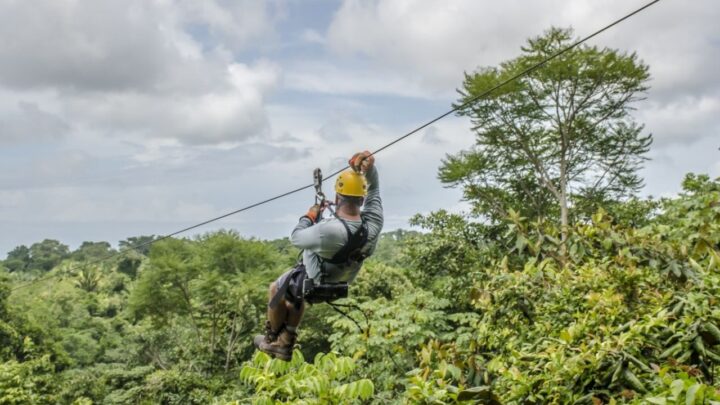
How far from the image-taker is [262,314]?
20.4m

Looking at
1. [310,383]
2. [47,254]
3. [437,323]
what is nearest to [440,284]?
[437,323]

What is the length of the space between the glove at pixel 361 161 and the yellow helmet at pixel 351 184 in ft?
0.10

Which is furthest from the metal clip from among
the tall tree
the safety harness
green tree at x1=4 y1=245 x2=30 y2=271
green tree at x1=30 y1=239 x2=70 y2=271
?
green tree at x1=30 y1=239 x2=70 y2=271

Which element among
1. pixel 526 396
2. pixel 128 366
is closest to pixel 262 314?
pixel 128 366

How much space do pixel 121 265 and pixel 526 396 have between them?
1824 inches

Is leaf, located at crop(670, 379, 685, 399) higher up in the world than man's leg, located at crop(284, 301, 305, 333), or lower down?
lower down

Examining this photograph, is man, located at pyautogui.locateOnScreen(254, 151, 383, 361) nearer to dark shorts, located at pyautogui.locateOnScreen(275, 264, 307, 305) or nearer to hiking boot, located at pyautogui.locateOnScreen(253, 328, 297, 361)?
dark shorts, located at pyautogui.locateOnScreen(275, 264, 307, 305)

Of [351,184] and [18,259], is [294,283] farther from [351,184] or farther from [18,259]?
[18,259]

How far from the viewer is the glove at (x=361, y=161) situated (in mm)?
3416

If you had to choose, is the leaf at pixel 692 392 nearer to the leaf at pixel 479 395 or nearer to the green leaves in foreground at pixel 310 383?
the leaf at pixel 479 395

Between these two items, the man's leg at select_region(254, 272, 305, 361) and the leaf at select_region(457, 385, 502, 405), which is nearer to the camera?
the leaf at select_region(457, 385, 502, 405)

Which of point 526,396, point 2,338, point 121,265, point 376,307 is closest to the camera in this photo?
point 526,396

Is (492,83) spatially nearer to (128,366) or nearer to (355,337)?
(355,337)

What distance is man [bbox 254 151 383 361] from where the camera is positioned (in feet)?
11.1
